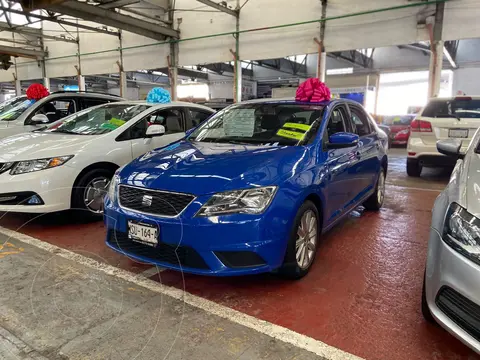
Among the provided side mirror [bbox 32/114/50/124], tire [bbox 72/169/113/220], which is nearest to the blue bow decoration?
tire [bbox 72/169/113/220]

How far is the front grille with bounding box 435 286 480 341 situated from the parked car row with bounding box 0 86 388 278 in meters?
1.03

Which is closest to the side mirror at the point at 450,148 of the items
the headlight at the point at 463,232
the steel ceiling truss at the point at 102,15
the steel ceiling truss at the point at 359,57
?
the headlight at the point at 463,232

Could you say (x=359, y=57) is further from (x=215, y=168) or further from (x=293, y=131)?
(x=215, y=168)

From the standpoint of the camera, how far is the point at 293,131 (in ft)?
10.8

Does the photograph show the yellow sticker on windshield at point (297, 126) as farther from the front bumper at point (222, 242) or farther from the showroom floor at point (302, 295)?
the showroom floor at point (302, 295)

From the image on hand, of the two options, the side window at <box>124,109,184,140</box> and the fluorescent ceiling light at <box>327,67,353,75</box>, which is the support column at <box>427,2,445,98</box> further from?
the fluorescent ceiling light at <box>327,67,353,75</box>

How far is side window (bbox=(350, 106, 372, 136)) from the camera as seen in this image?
4136mm

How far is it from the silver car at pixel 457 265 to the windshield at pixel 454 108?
505 centimetres

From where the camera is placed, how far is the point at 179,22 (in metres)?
13.0

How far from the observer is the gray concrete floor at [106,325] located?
2088 mm

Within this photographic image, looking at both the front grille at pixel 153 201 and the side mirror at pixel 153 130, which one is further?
the side mirror at pixel 153 130

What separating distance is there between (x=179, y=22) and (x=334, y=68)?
36.0 feet

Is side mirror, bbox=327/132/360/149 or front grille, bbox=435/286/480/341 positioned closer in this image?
front grille, bbox=435/286/480/341

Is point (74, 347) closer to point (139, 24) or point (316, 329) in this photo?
point (316, 329)
